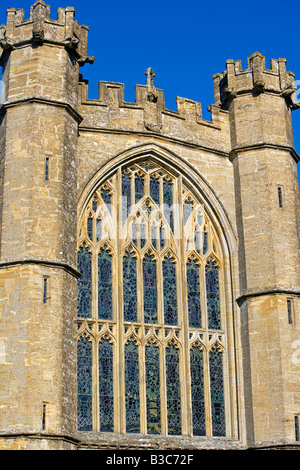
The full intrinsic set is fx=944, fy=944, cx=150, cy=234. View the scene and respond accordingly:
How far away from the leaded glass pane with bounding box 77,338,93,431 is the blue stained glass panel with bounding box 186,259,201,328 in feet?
7.98

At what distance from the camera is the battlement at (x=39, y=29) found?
19.0m

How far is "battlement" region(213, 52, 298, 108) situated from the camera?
21197mm

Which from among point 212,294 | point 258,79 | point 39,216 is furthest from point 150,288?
point 258,79

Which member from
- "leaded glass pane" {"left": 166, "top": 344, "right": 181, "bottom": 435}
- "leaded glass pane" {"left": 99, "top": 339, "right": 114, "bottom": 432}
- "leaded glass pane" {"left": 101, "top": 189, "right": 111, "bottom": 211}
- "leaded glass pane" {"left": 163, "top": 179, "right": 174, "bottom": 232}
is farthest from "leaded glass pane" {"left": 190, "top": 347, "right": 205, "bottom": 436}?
"leaded glass pane" {"left": 101, "top": 189, "right": 111, "bottom": 211}

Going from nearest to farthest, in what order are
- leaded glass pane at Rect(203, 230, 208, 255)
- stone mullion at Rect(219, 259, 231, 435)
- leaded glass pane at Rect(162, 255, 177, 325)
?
1. stone mullion at Rect(219, 259, 231, 435)
2. leaded glass pane at Rect(162, 255, 177, 325)
3. leaded glass pane at Rect(203, 230, 208, 255)

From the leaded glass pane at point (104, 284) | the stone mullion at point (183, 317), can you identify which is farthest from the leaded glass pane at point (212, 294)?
the leaded glass pane at point (104, 284)

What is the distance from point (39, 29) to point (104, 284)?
207 inches

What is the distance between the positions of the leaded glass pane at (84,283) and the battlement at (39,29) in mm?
4188

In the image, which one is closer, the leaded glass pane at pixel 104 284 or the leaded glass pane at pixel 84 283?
the leaded glass pane at pixel 84 283

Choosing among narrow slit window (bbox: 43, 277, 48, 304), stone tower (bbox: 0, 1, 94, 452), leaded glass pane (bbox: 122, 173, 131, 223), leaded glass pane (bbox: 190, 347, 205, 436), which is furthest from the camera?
leaded glass pane (bbox: 122, 173, 131, 223)

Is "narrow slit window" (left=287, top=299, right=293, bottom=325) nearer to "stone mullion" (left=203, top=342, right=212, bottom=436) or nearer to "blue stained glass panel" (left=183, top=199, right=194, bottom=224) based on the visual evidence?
"stone mullion" (left=203, top=342, right=212, bottom=436)

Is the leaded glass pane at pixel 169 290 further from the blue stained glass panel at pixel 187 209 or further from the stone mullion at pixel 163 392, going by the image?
the blue stained glass panel at pixel 187 209

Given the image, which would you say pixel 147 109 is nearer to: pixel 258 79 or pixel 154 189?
pixel 154 189

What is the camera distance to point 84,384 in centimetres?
1808
